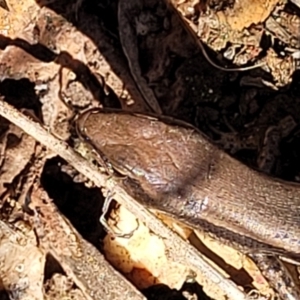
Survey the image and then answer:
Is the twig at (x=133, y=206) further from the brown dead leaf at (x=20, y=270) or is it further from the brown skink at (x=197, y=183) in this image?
the brown dead leaf at (x=20, y=270)

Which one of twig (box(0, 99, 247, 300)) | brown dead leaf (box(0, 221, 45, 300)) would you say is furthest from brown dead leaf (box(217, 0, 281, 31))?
brown dead leaf (box(0, 221, 45, 300))

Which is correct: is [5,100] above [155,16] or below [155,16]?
below

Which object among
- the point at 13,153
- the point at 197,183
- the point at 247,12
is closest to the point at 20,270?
the point at 13,153

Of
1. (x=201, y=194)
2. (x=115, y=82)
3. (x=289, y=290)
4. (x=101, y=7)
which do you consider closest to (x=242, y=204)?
(x=201, y=194)

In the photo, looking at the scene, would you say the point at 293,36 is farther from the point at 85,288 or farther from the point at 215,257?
the point at 85,288

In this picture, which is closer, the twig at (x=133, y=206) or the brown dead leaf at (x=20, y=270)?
the twig at (x=133, y=206)

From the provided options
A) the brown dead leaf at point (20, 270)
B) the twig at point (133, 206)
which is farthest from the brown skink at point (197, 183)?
the brown dead leaf at point (20, 270)

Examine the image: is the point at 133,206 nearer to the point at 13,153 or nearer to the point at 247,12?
the point at 13,153
